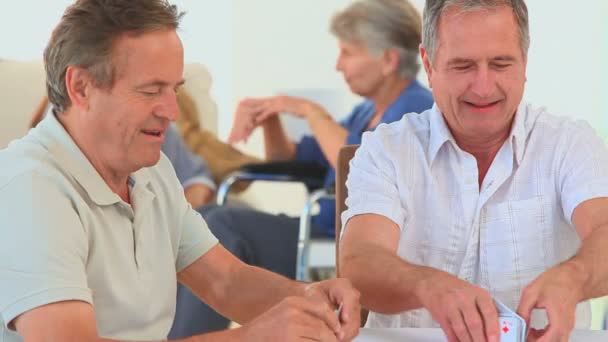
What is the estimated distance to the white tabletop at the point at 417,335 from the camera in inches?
57.2

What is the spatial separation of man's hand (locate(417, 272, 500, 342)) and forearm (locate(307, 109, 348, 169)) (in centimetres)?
216

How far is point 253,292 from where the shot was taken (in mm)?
1672

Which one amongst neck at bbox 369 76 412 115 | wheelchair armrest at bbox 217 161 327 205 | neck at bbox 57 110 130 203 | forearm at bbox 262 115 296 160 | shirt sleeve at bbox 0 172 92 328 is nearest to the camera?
shirt sleeve at bbox 0 172 92 328

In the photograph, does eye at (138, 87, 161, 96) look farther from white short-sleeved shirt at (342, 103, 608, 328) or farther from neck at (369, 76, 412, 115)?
neck at (369, 76, 412, 115)

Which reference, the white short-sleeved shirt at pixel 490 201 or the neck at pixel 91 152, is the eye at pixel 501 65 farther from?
the neck at pixel 91 152

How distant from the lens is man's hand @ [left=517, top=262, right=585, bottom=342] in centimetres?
138

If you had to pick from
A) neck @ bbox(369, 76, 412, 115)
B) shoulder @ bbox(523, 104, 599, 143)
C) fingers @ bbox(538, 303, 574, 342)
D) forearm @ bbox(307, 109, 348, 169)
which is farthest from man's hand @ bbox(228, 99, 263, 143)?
fingers @ bbox(538, 303, 574, 342)

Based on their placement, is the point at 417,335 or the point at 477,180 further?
the point at 477,180

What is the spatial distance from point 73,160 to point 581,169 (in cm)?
85

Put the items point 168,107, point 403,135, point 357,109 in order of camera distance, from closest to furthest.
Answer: point 168,107
point 403,135
point 357,109

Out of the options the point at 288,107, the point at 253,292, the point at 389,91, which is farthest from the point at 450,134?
the point at 288,107

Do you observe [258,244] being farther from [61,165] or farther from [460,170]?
[61,165]

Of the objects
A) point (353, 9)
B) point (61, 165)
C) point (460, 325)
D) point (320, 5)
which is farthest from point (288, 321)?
point (320, 5)

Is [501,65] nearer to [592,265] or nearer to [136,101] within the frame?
[592,265]
